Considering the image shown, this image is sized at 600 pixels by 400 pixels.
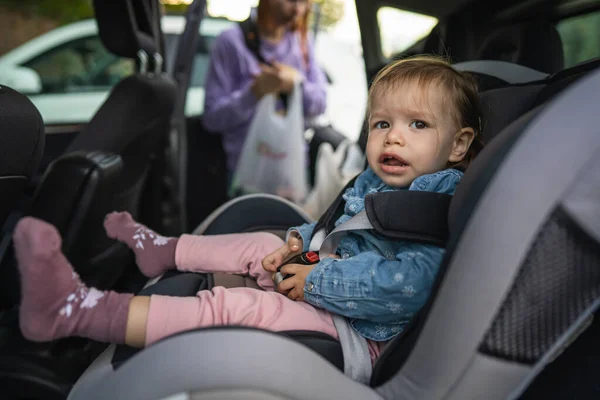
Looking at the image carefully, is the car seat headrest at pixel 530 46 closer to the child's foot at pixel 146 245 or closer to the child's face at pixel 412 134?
the child's face at pixel 412 134

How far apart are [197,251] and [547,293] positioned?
85cm

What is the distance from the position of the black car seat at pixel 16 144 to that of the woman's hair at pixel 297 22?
1.35 meters

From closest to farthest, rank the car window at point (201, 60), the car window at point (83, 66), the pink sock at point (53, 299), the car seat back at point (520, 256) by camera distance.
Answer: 1. the car seat back at point (520, 256)
2. the pink sock at point (53, 299)
3. the car window at point (83, 66)
4. the car window at point (201, 60)

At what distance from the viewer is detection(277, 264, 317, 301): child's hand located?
3.98 feet

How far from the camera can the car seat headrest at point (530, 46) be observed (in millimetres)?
1576

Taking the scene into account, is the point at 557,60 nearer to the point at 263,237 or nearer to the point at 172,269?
the point at 263,237

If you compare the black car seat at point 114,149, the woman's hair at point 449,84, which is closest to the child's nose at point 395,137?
the woman's hair at point 449,84

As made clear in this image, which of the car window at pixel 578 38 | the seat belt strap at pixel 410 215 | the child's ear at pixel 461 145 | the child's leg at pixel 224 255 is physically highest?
the car window at pixel 578 38

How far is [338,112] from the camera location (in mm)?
5152

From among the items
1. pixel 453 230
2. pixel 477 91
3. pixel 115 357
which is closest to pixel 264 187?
pixel 477 91

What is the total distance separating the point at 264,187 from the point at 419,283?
1.65 metres

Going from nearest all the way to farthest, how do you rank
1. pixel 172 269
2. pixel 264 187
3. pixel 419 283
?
pixel 419 283
pixel 172 269
pixel 264 187

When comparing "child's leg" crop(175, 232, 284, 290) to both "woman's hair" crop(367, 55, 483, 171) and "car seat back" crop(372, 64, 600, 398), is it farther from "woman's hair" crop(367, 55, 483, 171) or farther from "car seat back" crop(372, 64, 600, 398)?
"car seat back" crop(372, 64, 600, 398)

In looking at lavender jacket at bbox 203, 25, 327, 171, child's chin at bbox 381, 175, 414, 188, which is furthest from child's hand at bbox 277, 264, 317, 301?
lavender jacket at bbox 203, 25, 327, 171
